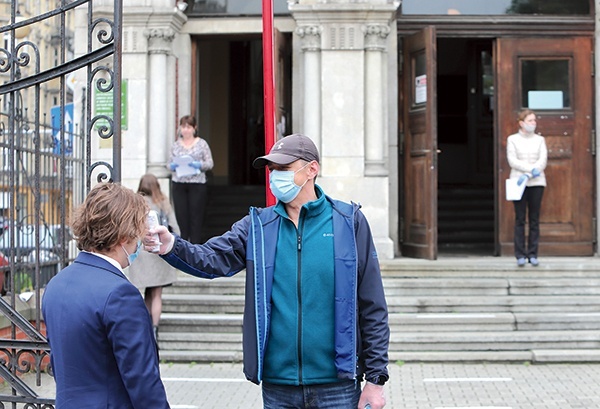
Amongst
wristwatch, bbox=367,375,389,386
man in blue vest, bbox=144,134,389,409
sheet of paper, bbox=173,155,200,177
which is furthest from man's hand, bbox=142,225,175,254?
sheet of paper, bbox=173,155,200,177

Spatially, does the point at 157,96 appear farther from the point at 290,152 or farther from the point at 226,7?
the point at 290,152

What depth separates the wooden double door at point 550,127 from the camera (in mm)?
12727

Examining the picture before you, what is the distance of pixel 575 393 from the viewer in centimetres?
832

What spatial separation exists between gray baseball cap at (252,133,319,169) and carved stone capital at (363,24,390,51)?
8.08 m

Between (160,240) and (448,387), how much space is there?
5192 mm

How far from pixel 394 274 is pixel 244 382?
2.89 m

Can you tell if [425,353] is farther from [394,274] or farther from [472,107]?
[472,107]

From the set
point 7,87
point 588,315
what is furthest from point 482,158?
point 7,87

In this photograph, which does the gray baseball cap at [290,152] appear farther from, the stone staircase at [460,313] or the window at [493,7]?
the window at [493,7]

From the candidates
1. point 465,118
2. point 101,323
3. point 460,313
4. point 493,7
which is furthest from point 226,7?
point 101,323

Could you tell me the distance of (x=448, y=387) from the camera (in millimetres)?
8672

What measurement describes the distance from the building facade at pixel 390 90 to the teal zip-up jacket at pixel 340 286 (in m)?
7.88

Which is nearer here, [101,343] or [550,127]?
[101,343]

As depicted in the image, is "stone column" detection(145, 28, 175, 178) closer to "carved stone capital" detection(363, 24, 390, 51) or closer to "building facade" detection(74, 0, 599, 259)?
"building facade" detection(74, 0, 599, 259)
